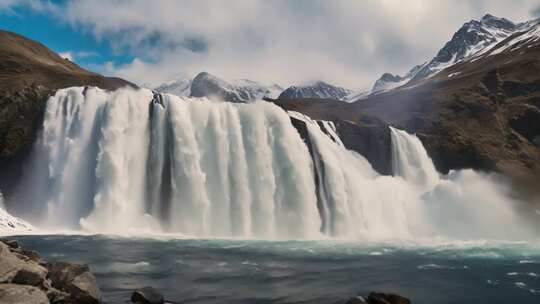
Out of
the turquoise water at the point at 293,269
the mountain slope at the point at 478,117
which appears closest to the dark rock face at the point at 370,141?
the mountain slope at the point at 478,117

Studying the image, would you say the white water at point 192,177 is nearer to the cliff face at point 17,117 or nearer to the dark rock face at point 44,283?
the cliff face at point 17,117

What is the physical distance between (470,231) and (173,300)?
48446mm

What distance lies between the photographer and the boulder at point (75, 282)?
19531mm

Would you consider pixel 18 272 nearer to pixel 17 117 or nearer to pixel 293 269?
pixel 293 269

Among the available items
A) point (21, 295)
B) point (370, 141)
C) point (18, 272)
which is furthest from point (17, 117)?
point (21, 295)

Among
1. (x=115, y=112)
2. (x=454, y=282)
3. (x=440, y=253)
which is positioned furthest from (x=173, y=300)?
(x=115, y=112)

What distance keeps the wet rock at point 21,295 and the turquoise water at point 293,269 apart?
4175 mm

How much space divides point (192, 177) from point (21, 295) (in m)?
34.9

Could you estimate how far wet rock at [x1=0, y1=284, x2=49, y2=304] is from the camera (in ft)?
52.8

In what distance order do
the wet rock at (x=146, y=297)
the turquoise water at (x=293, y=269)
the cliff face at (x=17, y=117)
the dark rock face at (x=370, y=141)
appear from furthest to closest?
the dark rock face at (x=370, y=141), the cliff face at (x=17, y=117), the turquoise water at (x=293, y=269), the wet rock at (x=146, y=297)

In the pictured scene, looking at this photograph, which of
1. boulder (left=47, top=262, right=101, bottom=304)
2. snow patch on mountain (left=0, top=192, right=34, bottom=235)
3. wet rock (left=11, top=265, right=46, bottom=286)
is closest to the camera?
wet rock (left=11, top=265, right=46, bottom=286)

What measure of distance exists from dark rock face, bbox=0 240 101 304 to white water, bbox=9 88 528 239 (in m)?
28.3

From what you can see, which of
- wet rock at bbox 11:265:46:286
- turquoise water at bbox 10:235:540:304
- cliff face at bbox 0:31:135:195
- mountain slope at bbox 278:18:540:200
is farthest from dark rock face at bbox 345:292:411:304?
mountain slope at bbox 278:18:540:200

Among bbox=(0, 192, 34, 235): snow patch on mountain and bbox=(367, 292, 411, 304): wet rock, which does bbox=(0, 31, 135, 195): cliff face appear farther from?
bbox=(367, 292, 411, 304): wet rock
